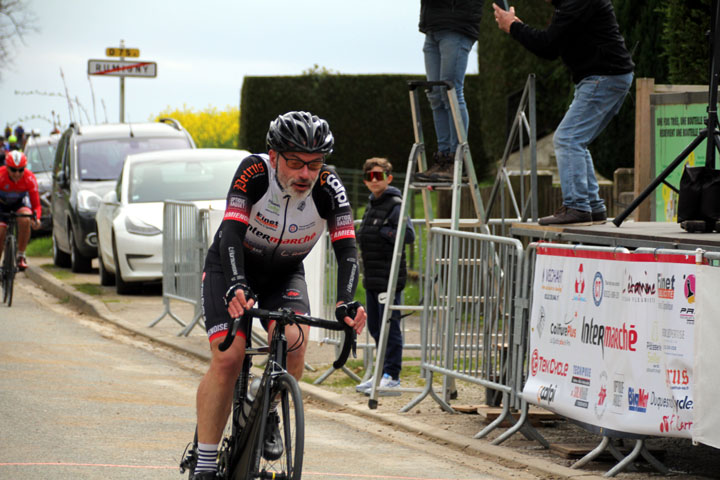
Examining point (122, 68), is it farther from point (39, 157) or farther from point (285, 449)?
Answer: point (285, 449)

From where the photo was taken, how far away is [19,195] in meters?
17.3

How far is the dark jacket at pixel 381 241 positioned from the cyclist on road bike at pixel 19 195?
27.0 feet

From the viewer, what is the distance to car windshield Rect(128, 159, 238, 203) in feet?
56.8

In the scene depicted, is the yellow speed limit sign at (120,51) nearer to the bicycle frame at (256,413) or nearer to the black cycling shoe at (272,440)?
the bicycle frame at (256,413)

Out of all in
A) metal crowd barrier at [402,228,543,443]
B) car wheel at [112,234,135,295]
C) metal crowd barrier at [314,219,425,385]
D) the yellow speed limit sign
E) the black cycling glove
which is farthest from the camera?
the yellow speed limit sign

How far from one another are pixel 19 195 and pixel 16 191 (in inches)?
3.0

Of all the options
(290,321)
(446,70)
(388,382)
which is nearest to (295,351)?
(290,321)

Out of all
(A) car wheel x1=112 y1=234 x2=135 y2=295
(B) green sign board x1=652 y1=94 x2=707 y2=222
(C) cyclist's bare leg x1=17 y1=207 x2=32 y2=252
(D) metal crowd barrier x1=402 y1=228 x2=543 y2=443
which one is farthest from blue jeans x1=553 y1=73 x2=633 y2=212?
(C) cyclist's bare leg x1=17 y1=207 x2=32 y2=252

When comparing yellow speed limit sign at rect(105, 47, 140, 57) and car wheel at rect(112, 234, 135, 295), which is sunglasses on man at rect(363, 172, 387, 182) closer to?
car wheel at rect(112, 234, 135, 295)

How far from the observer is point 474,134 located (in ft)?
104

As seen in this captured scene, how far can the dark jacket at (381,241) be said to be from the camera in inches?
401

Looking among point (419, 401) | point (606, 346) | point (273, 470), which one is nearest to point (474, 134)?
point (419, 401)

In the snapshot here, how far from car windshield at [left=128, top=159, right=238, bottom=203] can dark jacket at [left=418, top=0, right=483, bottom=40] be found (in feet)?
27.2

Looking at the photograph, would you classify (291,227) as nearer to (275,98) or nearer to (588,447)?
(588,447)
